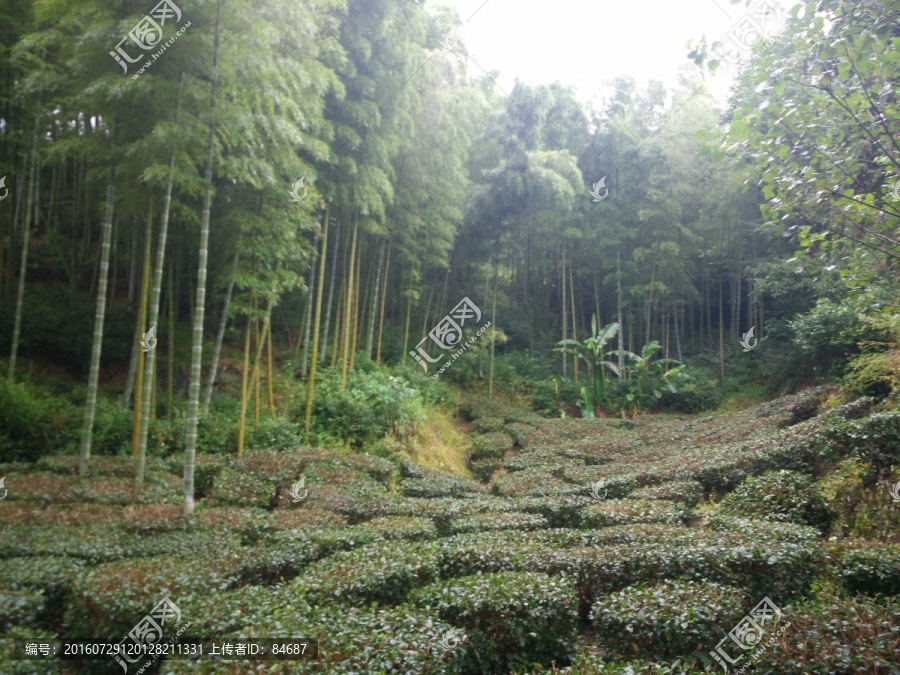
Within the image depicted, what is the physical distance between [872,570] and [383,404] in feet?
23.2

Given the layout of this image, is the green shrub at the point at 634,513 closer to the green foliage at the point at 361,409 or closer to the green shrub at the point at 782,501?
the green shrub at the point at 782,501

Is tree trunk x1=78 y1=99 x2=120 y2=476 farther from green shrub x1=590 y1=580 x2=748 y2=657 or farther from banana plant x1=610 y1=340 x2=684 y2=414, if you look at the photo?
banana plant x1=610 y1=340 x2=684 y2=414

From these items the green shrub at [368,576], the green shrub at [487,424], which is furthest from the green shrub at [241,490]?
the green shrub at [487,424]

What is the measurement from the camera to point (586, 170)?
17.4m

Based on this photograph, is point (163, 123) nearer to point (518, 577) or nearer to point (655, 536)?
point (518, 577)

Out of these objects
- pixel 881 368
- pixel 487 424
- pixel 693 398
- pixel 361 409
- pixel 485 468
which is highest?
pixel 881 368

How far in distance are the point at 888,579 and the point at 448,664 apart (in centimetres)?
223

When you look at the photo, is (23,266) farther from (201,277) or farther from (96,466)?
(201,277)

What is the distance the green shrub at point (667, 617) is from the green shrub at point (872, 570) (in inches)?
23.4

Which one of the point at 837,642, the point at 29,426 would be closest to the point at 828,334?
the point at 837,642

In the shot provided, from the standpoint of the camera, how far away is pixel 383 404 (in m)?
9.26

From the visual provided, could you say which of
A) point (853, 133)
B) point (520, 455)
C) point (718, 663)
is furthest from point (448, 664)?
point (520, 455)

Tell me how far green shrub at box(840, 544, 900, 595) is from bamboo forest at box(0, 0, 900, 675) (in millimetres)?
15

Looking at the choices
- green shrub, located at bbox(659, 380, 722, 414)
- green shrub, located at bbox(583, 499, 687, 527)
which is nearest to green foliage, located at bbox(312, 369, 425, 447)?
green shrub, located at bbox(583, 499, 687, 527)
